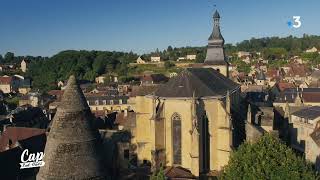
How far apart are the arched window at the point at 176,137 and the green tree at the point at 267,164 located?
6.56 meters

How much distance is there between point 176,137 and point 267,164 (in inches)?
374

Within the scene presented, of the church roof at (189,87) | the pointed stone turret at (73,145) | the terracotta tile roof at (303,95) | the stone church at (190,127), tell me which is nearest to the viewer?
the pointed stone turret at (73,145)

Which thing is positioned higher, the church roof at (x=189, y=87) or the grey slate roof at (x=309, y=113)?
the church roof at (x=189, y=87)

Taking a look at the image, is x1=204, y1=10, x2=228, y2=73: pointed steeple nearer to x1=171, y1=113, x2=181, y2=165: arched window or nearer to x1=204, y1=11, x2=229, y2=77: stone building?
x1=204, y1=11, x2=229, y2=77: stone building

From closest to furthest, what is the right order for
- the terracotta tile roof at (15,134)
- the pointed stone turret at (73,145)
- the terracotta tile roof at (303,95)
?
the pointed stone turret at (73,145), the terracotta tile roof at (15,134), the terracotta tile roof at (303,95)

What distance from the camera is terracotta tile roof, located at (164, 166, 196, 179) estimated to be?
1224 inches

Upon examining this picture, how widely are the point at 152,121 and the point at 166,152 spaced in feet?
9.54

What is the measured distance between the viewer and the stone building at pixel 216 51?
49925mm

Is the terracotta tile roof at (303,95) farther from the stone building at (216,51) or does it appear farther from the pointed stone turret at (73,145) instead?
the pointed stone turret at (73,145)

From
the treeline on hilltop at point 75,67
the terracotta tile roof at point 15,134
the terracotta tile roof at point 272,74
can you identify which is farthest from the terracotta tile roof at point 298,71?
the terracotta tile roof at point 15,134

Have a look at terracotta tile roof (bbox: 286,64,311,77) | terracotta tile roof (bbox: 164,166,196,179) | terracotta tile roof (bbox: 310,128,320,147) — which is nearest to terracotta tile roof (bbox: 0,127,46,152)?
terracotta tile roof (bbox: 164,166,196,179)

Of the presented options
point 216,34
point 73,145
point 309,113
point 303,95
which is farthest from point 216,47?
point 73,145

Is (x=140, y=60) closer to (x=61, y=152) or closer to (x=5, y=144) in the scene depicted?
(x=5, y=144)

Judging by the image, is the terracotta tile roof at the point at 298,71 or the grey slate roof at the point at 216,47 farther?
the terracotta tile roof at the point at 298,71
